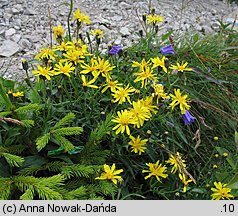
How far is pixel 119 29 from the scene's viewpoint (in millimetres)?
2818

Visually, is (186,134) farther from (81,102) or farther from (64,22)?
(64,22)

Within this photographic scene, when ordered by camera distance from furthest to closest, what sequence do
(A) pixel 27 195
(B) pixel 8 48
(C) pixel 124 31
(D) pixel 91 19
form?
1. (D) pixel 91 19
2. (C) pixel 124 31
3. (B) pixel 8 48
4. (A) pixel 27 195

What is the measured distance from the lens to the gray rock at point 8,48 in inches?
98.0

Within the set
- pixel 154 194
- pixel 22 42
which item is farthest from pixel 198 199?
pixel 22 42

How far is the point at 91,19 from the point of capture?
2.90 m

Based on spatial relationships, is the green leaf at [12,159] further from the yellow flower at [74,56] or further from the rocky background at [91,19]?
the rocky background at [91,19]

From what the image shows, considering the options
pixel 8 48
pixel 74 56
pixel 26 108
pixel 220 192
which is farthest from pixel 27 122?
pixel 8 48

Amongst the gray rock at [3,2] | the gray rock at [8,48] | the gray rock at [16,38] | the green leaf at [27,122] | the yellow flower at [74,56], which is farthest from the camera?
the gray rock at [3,2]

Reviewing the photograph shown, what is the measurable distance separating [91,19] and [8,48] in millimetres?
623

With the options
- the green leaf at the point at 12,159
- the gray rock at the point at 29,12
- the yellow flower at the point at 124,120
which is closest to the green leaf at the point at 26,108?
the green leaf at the point at 12,159

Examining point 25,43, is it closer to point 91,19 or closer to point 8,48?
point 8,48

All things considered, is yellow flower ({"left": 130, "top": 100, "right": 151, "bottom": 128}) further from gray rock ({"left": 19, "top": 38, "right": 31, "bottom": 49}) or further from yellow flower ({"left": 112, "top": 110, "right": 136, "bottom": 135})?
gray rock ({"left": 19, "top": 38, "right": 31, "bottom": 49})

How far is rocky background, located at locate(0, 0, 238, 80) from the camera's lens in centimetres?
254

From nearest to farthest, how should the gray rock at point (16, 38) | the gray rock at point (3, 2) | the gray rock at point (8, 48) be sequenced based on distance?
the gray rock at point (8, 48)
the gray rock at point (16, 38)
the gray rock at point (3, 2)
